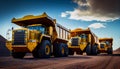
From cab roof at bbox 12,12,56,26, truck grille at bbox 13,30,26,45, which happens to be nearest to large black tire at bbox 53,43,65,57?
cab roof at bbox 12,12,56,26

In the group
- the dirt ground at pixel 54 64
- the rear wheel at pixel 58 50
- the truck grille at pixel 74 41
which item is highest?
the truck grille at pixel 74 41

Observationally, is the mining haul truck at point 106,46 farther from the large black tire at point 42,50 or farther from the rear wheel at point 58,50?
the large black tire at point 42,50

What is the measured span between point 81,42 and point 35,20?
729 centimetres

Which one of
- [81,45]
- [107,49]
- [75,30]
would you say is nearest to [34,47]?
[81,45]

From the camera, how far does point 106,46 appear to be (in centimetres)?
3028

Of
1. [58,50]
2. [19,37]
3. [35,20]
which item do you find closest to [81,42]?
[58,50]

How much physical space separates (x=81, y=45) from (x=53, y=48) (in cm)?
520

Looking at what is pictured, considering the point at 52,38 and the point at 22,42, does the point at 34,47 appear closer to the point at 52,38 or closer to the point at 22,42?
the point at 22,42

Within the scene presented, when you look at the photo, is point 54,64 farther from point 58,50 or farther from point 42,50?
point 58,50

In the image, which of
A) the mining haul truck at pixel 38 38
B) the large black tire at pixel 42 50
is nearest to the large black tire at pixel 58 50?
the mining haul truck at pixel 38 38

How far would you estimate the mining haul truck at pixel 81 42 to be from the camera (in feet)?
63.9

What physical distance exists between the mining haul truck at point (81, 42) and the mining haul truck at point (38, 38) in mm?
2692

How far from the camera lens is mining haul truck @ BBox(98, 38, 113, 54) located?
29.7 metres

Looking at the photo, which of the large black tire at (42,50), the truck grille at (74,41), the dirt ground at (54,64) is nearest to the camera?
the dirt ground at (54,64)
